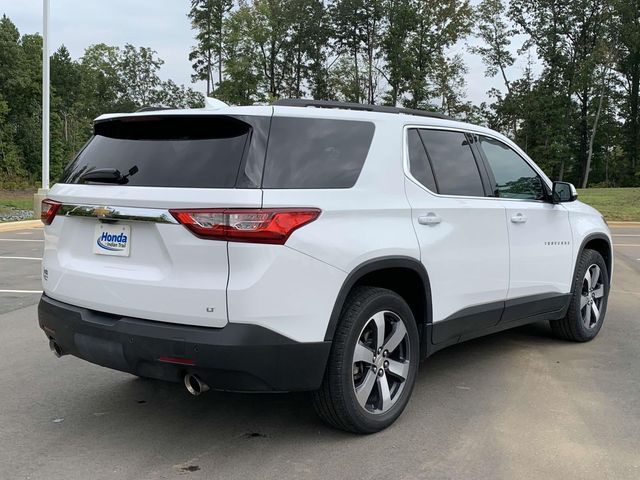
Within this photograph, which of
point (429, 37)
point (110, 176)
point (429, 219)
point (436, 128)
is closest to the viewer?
point (110, 176)

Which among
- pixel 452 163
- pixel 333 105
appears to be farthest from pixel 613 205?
pixel 333 105

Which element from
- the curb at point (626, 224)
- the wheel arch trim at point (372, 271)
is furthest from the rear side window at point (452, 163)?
the curb at point (626, 224)

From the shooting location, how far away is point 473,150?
447cm

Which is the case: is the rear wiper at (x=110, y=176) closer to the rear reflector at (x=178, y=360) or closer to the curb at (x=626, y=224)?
the rear reflector at (x=178, y=360)

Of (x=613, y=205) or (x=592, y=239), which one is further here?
(x=613, y=205)

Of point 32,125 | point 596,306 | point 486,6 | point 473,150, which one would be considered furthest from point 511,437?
point 486,6

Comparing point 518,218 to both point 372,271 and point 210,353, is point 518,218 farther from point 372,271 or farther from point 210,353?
point 210,353

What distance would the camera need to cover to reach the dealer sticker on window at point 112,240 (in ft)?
10.5

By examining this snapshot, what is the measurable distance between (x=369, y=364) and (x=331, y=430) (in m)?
0.47

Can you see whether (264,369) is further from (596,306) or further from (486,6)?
(486,6)

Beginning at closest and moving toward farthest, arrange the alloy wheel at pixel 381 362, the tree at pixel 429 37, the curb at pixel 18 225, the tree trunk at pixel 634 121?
the alloy wheel at pixel 381 362 < the curb at pixel 18 225 < the tree at pixel 429 37 < the tree trunk at pixel 634 121

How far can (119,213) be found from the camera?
126 inches

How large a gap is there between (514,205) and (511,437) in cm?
182

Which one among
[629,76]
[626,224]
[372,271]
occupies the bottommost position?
[626,224]
